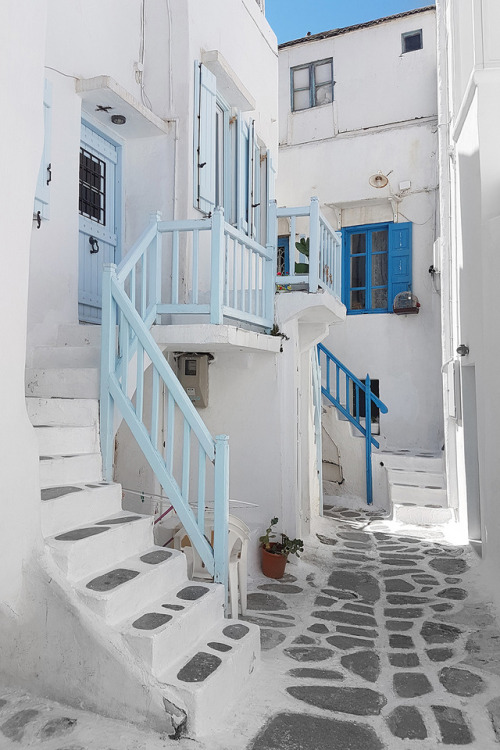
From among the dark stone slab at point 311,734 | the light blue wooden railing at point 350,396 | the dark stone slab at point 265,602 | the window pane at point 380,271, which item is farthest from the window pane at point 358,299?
the dark stone slab at point 311,734

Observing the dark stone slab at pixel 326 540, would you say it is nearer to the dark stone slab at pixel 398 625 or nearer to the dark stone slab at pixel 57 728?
the dark stone slab at pixel 398 625

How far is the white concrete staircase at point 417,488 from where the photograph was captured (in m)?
8.35

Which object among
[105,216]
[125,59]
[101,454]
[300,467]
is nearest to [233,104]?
[125,59]

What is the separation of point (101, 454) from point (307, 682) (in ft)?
7.25

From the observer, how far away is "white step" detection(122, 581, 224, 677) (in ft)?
10.3

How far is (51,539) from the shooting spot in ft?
11.6

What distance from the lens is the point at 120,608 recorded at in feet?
11.0

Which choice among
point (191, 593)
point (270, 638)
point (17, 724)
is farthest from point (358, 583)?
point (17, 724)

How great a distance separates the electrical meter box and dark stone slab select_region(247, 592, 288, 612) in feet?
7.53

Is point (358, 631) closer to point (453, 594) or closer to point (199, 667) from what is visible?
point (453, 594)

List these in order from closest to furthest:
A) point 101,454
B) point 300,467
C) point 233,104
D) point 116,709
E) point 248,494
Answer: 1. point 116,709
2. point 101,454
3. point 248,494
4. point 300,467
5. point 233,104

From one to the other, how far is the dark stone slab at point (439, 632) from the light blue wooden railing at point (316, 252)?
3590 millimetres

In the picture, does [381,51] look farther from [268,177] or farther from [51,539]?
[51,539]

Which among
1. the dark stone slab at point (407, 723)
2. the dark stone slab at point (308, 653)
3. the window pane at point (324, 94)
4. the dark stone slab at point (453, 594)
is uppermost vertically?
the window pane at point (324, 94)
